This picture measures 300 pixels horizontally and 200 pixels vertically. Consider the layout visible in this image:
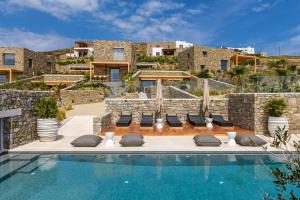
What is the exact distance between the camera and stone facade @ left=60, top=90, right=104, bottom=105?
1014 inches

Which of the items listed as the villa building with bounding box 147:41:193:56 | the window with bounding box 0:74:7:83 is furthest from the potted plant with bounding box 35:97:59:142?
the villa building with bounding box 147:41:193:56

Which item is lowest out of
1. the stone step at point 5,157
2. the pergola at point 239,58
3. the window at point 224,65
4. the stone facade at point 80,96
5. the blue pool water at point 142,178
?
the blue pool water at point 142,178

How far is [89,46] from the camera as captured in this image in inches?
2879

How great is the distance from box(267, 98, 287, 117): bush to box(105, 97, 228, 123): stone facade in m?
4.13

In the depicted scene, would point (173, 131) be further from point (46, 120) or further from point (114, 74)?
point (114, 74)

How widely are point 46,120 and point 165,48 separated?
62.2 m

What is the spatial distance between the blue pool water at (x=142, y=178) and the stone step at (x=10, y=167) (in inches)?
7.6

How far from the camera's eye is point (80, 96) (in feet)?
86.8

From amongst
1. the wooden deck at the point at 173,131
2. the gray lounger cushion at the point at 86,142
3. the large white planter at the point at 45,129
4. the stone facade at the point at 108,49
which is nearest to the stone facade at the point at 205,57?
the stone facade at the point at 108,49

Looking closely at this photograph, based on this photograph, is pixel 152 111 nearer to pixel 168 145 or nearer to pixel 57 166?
pixel 168 145

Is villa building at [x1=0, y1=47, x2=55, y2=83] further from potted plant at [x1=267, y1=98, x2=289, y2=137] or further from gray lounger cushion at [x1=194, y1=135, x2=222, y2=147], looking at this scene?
potted plant at [x1=267, y1=98, x2=289, y2=137]

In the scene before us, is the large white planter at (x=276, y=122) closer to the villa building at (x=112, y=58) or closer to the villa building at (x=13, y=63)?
the villa building at (x=112, y=58)

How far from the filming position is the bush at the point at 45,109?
468 inches

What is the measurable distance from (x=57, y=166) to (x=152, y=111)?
8931mm
